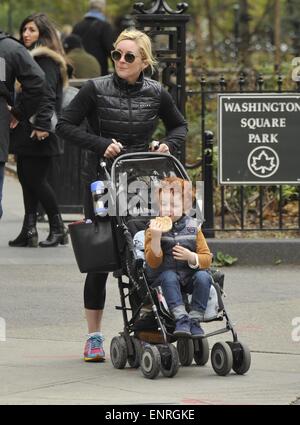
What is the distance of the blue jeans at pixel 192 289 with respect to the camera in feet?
24.8

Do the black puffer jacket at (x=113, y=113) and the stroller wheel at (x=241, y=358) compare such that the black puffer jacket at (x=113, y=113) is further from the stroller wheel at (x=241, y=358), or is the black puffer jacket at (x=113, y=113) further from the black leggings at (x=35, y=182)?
the black leggings at (x=35, y=182)

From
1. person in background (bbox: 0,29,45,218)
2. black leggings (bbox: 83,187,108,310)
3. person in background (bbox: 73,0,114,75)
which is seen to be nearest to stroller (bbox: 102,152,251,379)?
black leggings (bbox: 83,187,108,310)

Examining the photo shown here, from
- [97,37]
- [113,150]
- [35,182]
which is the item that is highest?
[97,37]

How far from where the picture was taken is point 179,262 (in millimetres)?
7695

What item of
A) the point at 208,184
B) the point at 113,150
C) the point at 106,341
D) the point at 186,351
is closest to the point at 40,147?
the point at 208,184

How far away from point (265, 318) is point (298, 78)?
137 inches

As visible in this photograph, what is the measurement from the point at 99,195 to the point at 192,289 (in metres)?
0.76

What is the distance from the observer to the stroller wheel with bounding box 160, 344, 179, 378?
7.48m

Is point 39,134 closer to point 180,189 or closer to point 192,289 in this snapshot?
point 180,189

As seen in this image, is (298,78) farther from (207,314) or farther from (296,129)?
(207,314)

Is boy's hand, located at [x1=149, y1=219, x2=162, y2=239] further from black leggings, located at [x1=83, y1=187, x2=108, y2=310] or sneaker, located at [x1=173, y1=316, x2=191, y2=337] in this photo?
black leggings, located at [x1=83, y1=187, x2=108, y2=310]

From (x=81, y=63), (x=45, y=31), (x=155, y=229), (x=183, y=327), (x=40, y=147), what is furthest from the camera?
(x=81, y=63)

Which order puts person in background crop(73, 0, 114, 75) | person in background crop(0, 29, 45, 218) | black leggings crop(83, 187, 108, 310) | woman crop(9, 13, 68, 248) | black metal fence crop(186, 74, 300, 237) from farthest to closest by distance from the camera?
person in background crop(73, 0, 114, 75) → black metal fence crop(186, 74, 300, 237) → woman crop(9, 13, 68, 248) → person in background crop(0, 29, 45, 218) → black leggings crop(83, 187, 108, 310)

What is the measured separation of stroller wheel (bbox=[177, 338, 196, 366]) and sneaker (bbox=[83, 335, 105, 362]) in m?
0.47
